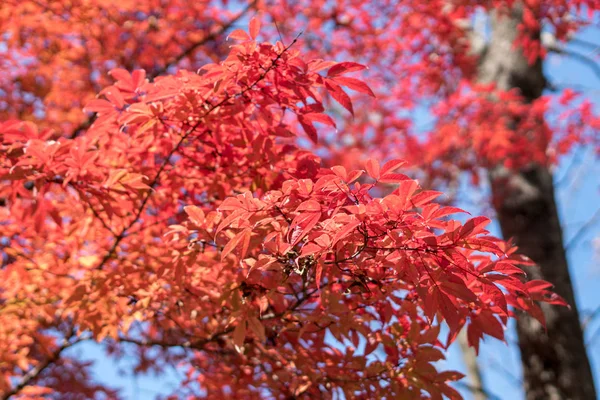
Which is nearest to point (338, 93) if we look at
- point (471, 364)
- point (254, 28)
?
point (254, 28)

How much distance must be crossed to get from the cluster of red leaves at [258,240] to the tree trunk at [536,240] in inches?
70.5

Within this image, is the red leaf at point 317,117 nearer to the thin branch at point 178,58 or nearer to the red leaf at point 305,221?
the red leaf at point 305,221

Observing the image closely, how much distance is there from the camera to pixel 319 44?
6.46 meters

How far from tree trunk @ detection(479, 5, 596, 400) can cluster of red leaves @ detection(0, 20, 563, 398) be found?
179 cm

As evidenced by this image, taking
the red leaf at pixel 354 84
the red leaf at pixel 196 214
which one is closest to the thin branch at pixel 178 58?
the red leaf at pixel 196 214

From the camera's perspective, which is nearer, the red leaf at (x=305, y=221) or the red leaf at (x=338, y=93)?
the red leaf at (x=305, y=221)

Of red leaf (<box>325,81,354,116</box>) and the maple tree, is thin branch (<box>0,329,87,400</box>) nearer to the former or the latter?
the maple tree

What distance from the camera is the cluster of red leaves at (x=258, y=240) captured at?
1.39 metres

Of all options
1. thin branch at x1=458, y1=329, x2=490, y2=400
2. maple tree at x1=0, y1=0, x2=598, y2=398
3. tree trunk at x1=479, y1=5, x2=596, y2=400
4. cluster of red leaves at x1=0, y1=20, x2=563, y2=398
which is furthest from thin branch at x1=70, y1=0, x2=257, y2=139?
thin branch at x1=458, y1=329, x2=490, y2=400

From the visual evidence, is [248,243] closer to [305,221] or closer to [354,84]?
[305,221]

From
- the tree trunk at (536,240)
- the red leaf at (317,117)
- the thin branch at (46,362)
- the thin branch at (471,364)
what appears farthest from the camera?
the thin branch at (471,364)

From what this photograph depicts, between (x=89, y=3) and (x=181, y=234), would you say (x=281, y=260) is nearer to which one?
(x=181, y=234)

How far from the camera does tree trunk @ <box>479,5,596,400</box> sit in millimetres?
4176

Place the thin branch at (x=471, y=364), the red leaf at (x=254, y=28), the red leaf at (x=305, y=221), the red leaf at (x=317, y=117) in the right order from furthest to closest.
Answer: the thin branch at (x=471, y=364) < the red leaf at (x=317, y=117) < the red leaf at (x=254, y=28) < the red leaf at (x=305, y=221)
